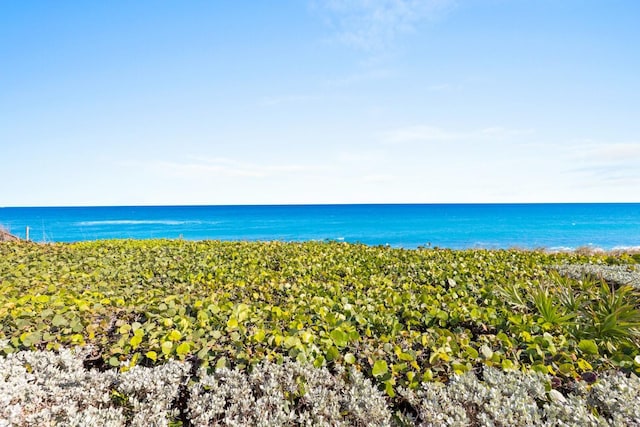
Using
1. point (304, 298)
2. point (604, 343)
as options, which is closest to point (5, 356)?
point (304, 298)

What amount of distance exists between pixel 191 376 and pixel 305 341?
3.15ft

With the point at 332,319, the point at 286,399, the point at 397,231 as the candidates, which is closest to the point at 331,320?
the point at 332,319

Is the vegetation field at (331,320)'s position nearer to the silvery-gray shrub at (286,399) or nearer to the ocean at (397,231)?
the silvery-gray shrub at (286,399)

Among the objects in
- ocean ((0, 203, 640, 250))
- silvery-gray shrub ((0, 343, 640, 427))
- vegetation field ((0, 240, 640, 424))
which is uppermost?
vegetation field ((0, 240, 640, 424))

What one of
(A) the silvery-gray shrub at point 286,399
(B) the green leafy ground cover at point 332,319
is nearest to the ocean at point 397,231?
(B) the green leafy ground cover at point 332,319

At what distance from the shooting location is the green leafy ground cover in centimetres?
320

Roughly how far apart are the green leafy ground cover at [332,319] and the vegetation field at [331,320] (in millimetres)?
15

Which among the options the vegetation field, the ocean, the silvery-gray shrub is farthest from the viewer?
the ocean

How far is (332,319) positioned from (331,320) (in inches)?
0.5

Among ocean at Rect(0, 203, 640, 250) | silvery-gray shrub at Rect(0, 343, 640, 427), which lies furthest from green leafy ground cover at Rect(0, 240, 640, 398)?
ocean at Rect(0, 203, 640, 250)

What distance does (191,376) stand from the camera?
3070mm

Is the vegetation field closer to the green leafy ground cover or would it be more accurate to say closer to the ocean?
the green leafy ground cover

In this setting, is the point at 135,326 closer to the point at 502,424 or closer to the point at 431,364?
the point at 431,364

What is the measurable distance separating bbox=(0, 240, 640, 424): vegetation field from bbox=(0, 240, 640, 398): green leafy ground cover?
0.02m
